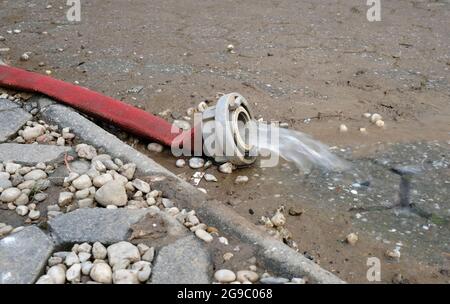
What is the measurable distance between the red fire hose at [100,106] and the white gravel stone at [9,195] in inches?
30.3

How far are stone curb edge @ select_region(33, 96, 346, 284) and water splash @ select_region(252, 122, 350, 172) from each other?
0.63m

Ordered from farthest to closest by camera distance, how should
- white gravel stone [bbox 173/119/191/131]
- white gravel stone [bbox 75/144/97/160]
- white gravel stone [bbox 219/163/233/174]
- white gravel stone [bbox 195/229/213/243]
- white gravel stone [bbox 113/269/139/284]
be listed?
white gravel stone [bbox 173/119/191/131]
white gravel stone [bbox 219/163/233/174]
white gravel stone [bbox 75/144/97/160]
white gravel stone [bbox 195/229/213/243]
white gravel stone [bbox 113/269/139/284]

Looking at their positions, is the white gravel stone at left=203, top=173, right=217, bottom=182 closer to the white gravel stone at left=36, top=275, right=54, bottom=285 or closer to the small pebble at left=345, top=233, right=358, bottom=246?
the small pebble at left=345, top=233, right=358, bottom=246

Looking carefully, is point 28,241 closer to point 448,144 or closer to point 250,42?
point 448,144

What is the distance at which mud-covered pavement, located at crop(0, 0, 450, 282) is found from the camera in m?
2.03

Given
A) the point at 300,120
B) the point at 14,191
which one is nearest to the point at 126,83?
the point at 300,120

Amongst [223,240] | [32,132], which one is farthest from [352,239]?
[32,132]

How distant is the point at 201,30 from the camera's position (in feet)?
14.1

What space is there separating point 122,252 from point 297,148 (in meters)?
1.28

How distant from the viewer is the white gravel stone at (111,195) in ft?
6.19

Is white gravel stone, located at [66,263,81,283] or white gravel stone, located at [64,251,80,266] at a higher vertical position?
white gravel stone, located at [64,251,80,266]

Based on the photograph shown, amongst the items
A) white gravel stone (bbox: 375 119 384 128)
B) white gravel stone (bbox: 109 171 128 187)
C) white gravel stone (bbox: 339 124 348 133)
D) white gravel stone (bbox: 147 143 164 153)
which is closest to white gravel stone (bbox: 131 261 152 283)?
white gravel stone (bbox: 109 171 128 187)

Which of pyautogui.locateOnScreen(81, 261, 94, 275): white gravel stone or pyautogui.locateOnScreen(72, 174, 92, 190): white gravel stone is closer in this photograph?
pyautogui.locateOnScreen(81, 261, 94, 275): white gravel stone
